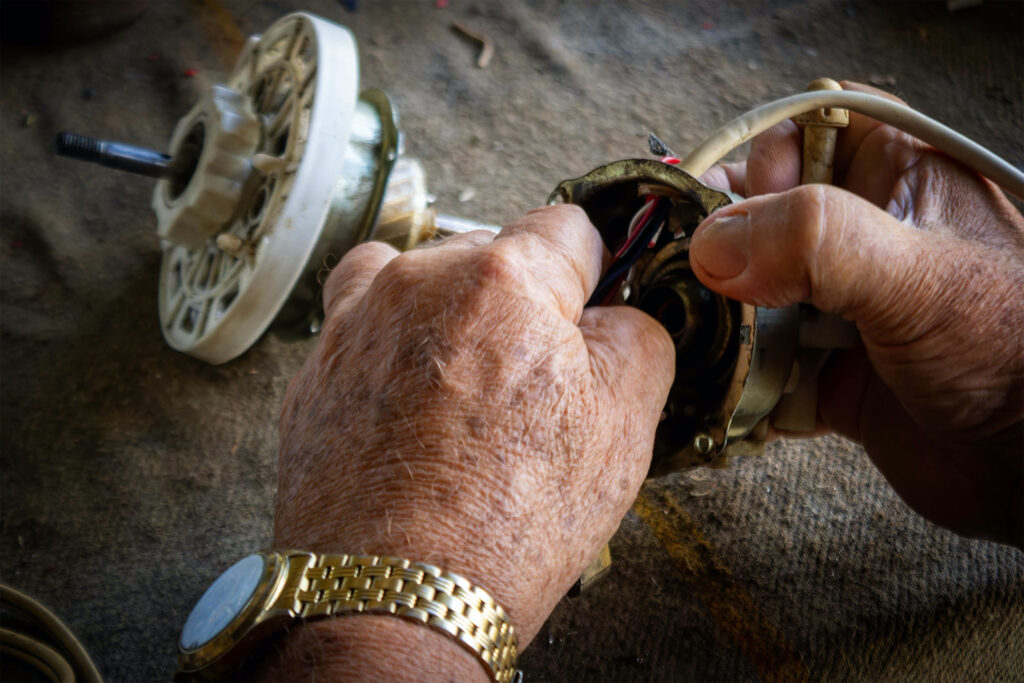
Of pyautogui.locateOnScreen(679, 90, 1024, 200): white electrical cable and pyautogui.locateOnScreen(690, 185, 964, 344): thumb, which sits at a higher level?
pyautogui.locateOnScreen(679, 90, 1024, 200): white electrical cable

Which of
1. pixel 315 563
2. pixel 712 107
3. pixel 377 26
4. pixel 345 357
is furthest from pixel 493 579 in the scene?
pixel 377 26

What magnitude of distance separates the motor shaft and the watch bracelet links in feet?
3.16

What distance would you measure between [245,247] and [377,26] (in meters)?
0.92

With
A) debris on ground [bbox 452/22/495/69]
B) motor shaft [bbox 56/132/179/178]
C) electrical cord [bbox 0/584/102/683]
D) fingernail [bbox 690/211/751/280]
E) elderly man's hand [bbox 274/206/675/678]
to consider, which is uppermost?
fingernail [bbox 690/211/751/280]

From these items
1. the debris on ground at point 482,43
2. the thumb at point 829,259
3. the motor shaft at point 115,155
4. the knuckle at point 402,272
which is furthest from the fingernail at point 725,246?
the debris on ground at point 482,43

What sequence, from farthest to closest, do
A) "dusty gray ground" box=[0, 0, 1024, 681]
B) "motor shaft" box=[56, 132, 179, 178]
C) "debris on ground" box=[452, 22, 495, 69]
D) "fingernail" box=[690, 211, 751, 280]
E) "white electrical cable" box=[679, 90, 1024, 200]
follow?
"debris on ground" box=[452, 22, 495, 69] < "motor shaft" box=[56, 132, 179, 178] < "dusty gray ground" box=[0, 0, 1024, 681] < "white electrical cable" box=[679, 90, 1024, 200] < "fingernail" box=[690, 211, 751, 280]

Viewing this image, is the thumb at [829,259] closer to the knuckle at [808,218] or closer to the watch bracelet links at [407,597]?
the knuckle at [808,218]

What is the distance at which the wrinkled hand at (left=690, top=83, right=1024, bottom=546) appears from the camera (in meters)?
0.60

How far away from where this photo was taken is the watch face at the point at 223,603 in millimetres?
535

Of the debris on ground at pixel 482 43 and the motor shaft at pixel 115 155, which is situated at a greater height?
the debris on ground at pixel 482 43

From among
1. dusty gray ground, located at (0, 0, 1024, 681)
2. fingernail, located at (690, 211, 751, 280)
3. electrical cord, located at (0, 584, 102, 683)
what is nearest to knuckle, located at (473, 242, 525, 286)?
fingernail, located at (690, 211, 751, 280)

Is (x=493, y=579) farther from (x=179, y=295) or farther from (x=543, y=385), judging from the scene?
(x=179, y=295)

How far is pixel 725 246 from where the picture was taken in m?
0.61

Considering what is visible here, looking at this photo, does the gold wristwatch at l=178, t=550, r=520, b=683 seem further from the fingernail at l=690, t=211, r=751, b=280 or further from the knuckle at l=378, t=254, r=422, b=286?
the fingernail at l=690, t=211, r=751, b=280
